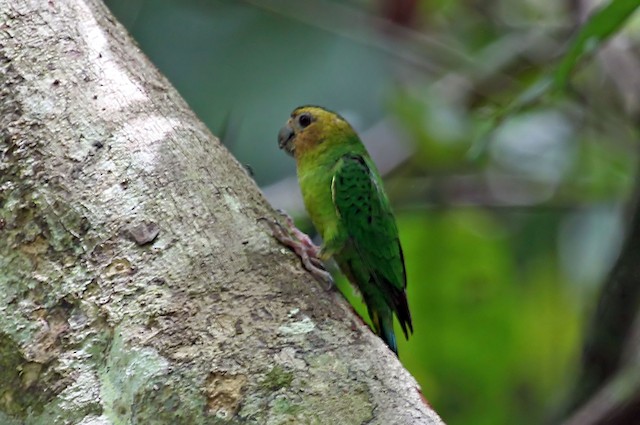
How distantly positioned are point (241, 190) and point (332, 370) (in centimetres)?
57

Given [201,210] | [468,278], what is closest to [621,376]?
[468,278]

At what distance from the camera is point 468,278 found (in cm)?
481

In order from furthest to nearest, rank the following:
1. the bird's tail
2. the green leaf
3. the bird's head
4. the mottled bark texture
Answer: the bird's head
the bird's tail
the green leaf
the mottled bark texture

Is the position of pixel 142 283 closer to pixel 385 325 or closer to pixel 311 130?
pixel 385 325

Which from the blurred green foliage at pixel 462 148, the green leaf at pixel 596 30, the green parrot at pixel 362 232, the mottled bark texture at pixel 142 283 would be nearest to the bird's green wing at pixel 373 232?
the green parrot at pixel 362 232

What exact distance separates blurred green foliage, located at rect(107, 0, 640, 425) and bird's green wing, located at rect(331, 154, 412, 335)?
1110 mm

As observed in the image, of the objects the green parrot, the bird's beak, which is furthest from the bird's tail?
the bird's beak

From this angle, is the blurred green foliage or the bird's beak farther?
the blurred green foliage

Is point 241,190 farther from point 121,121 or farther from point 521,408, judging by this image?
point 521,408

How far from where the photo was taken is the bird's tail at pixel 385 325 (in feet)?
10.5

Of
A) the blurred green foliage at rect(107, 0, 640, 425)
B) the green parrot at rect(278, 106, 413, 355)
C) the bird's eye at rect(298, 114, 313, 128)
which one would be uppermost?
the bird's eye at rect(298, 114, 313, 128)

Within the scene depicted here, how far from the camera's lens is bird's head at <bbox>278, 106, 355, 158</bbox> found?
3.62 meters

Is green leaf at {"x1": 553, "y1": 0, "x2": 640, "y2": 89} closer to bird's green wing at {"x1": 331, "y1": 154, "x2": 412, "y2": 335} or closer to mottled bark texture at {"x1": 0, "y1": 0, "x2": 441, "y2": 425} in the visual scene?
bird's green wing at {"x1": 331, "y1": 154, "x2": 412, "y2": 335}

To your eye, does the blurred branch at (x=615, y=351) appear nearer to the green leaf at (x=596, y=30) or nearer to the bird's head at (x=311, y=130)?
the green leaf at (x=596, y=30)
